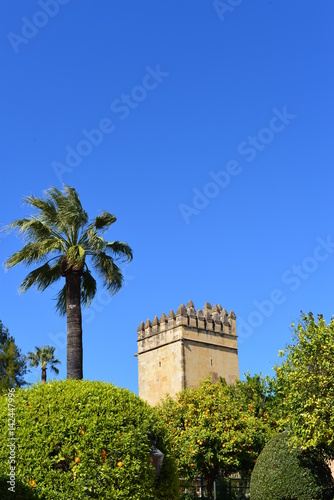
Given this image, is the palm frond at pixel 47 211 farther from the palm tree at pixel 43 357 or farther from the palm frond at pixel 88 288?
the palm tree at pixel 43 357

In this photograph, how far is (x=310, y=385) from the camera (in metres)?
20.9

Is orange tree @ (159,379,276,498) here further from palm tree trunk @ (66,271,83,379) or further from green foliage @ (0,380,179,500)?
green foliage @ (0,380,179,500)

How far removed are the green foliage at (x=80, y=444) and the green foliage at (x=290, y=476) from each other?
913 centimetres

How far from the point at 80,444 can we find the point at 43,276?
401 inches

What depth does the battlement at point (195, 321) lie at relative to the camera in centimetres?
4334

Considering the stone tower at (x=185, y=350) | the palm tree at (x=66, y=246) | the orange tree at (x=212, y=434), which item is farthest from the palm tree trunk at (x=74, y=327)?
the stone tower at (x=185, y=350)

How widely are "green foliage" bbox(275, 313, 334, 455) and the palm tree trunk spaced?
303 inches

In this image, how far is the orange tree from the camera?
26.2 metres

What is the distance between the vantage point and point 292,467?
67.7 ft

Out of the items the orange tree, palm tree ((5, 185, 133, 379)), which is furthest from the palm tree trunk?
the orange tree

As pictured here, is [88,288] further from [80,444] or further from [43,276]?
[80,444]

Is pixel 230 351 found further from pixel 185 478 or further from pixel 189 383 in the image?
pixel 185 478

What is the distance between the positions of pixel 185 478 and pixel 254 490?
22.9ft

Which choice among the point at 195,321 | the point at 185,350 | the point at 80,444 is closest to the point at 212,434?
the point at 80,444
